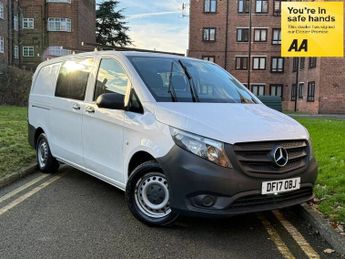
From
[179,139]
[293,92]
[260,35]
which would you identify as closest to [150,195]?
[179,139]

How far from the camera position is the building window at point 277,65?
48625mm

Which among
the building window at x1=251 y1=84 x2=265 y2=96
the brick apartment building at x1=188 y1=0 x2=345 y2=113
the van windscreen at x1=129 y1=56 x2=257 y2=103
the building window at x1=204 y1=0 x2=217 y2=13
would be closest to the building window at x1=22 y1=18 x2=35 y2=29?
the brick apartment building at x1=188 y1=0 x2=345 y2=113

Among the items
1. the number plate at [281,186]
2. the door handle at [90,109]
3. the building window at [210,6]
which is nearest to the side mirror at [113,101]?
the door handle at [90,109]

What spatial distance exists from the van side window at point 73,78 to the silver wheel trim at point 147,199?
1.93m

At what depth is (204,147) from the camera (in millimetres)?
4391

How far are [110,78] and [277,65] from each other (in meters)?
44.9

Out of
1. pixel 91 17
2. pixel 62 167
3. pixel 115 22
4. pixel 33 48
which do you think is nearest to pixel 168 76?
pixel 62 167

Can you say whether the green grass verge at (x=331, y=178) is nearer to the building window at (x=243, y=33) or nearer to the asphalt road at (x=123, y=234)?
the asphalt road at (x=123, y=234)

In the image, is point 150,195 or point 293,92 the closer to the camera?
point 150,195

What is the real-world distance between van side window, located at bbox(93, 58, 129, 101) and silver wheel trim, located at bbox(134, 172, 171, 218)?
116cm

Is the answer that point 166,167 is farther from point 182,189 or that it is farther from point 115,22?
point 115,22

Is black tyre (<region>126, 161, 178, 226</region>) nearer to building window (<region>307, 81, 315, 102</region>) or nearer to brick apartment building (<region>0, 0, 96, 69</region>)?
building window (<region>307, 81, 315, 102</region>)

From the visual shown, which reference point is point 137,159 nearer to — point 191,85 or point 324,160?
point 191,85

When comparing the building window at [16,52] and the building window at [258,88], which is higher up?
the building window at [16,52]
